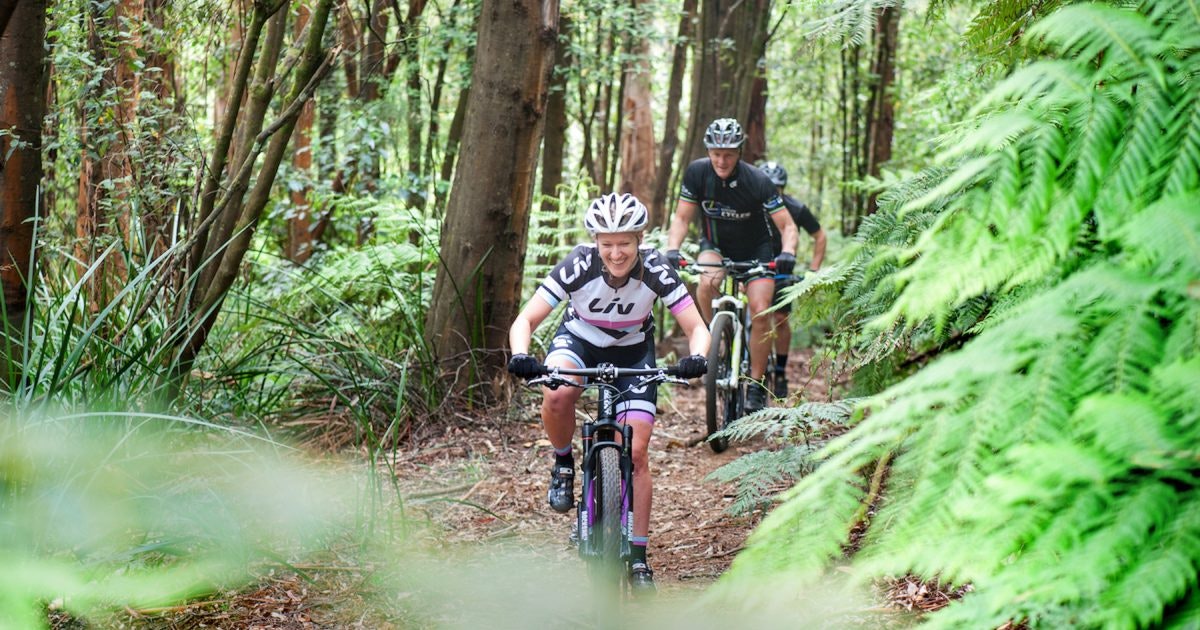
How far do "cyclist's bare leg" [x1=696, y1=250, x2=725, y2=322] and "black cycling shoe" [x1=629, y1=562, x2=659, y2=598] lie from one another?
3840 millimetres

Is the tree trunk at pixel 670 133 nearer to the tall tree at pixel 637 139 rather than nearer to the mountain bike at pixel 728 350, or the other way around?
the tall tree at pixel 637 139

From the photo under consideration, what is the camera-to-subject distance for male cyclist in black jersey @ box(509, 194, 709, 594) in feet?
16.3

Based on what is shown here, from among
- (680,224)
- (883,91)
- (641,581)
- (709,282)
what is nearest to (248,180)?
(641,581)

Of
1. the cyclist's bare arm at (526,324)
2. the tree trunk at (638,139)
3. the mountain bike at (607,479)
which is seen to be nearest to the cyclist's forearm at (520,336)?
the cyclist's bare arm at (526,324)

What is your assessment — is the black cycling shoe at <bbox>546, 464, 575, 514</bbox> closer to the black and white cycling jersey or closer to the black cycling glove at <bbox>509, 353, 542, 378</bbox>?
the black and white cycling jersey

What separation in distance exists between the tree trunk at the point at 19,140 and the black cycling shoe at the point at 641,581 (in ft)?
10.7

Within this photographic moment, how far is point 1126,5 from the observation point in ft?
7.83

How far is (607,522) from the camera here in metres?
4.47

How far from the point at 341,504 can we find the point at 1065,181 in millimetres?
4973

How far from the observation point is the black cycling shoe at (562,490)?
528 cm

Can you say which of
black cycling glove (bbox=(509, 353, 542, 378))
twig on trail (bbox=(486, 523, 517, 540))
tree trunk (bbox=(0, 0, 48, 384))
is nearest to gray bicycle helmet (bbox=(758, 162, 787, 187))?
twig on trail (bbox=(486, 523, 517, 540))

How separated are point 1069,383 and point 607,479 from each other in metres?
3.19

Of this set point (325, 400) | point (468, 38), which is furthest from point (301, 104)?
point (468, 38)

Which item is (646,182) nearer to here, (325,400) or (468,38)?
(468,38)
